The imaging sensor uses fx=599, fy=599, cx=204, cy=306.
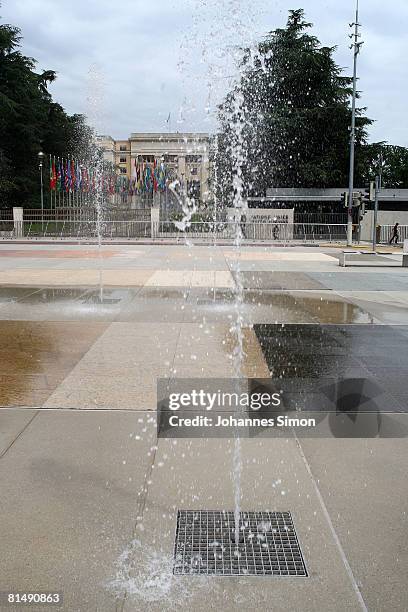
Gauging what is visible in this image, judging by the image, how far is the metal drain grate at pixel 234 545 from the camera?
123 inches

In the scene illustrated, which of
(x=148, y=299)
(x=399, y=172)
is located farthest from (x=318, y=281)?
(x=399, y=172)

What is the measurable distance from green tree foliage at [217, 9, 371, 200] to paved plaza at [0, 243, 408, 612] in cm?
4045

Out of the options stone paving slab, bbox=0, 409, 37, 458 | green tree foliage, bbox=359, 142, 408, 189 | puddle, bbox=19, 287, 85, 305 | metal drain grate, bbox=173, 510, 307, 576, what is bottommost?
metal drain grate, bbox=173, 510, 307, 576

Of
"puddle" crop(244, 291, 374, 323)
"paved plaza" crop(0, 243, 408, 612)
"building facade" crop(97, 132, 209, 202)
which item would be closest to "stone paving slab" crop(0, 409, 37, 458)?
"paved plaza" crop(0, 243, 408, 612)

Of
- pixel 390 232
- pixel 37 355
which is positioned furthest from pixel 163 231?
pixel 37 355

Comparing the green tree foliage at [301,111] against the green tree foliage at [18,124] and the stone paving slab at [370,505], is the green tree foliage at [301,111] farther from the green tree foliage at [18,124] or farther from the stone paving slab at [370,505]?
the stone paving slab at [370,505]

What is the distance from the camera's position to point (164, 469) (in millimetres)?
4195

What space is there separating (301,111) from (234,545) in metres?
48.2

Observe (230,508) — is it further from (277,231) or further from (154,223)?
(277,231)

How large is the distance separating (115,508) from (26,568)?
0.71 m

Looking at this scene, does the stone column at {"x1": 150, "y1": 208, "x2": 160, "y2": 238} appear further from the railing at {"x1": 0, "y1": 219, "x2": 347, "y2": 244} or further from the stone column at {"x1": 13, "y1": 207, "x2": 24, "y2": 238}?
the stone column at {"x1": 13, "y1": 207, "x2": 24, "y2": 238}

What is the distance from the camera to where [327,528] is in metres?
3.45

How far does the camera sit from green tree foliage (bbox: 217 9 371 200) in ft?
156

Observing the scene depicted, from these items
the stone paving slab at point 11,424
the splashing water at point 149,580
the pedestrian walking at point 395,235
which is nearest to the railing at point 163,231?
the pedestrian walking at point 395,235
